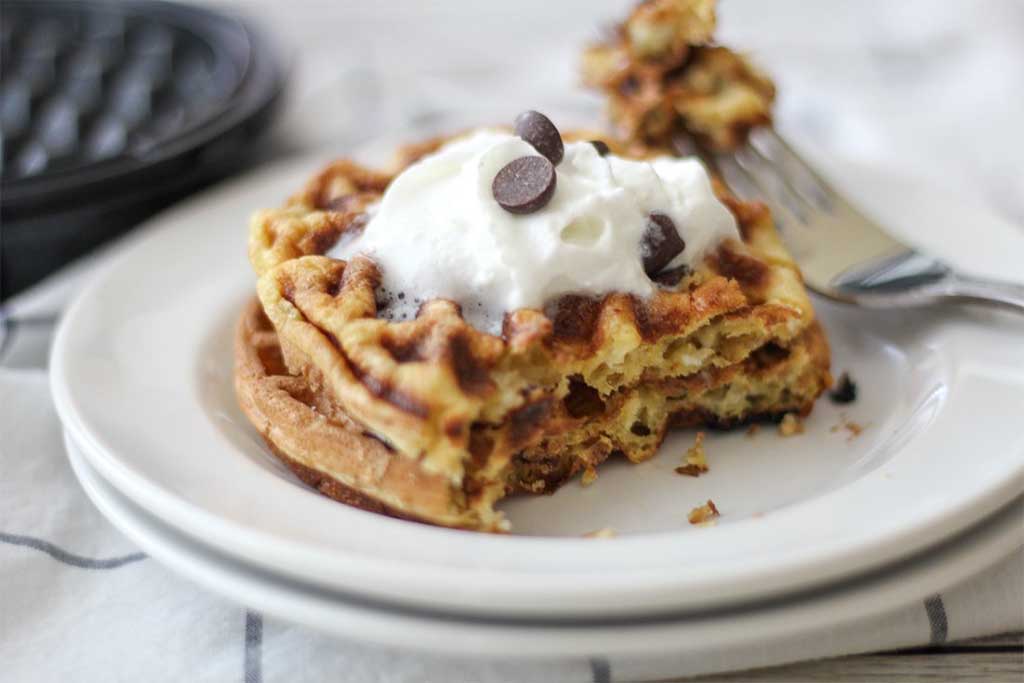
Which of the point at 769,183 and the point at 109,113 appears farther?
the point at 109,113

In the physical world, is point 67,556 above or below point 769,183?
below

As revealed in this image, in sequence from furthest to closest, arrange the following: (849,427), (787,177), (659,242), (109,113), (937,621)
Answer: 1. (109,113)
2. (787,177)
3. (849,427)
4. (659,242)
5. (937,621)

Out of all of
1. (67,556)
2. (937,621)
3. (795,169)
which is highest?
(795,169)

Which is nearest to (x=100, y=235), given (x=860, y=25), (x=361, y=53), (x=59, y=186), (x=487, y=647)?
(x=59, y=186)

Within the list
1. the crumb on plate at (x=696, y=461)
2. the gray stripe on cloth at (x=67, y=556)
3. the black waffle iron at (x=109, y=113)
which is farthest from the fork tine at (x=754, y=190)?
the gray stripe on cloth at (x=67, y=556)

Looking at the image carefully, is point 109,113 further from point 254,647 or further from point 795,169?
point 254,647

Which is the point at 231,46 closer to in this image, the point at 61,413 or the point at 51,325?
the point at 51,325

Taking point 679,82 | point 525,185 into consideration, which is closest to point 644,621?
point 525,185

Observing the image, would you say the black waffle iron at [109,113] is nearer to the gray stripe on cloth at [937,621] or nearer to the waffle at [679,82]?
the waffle at [679,82]
